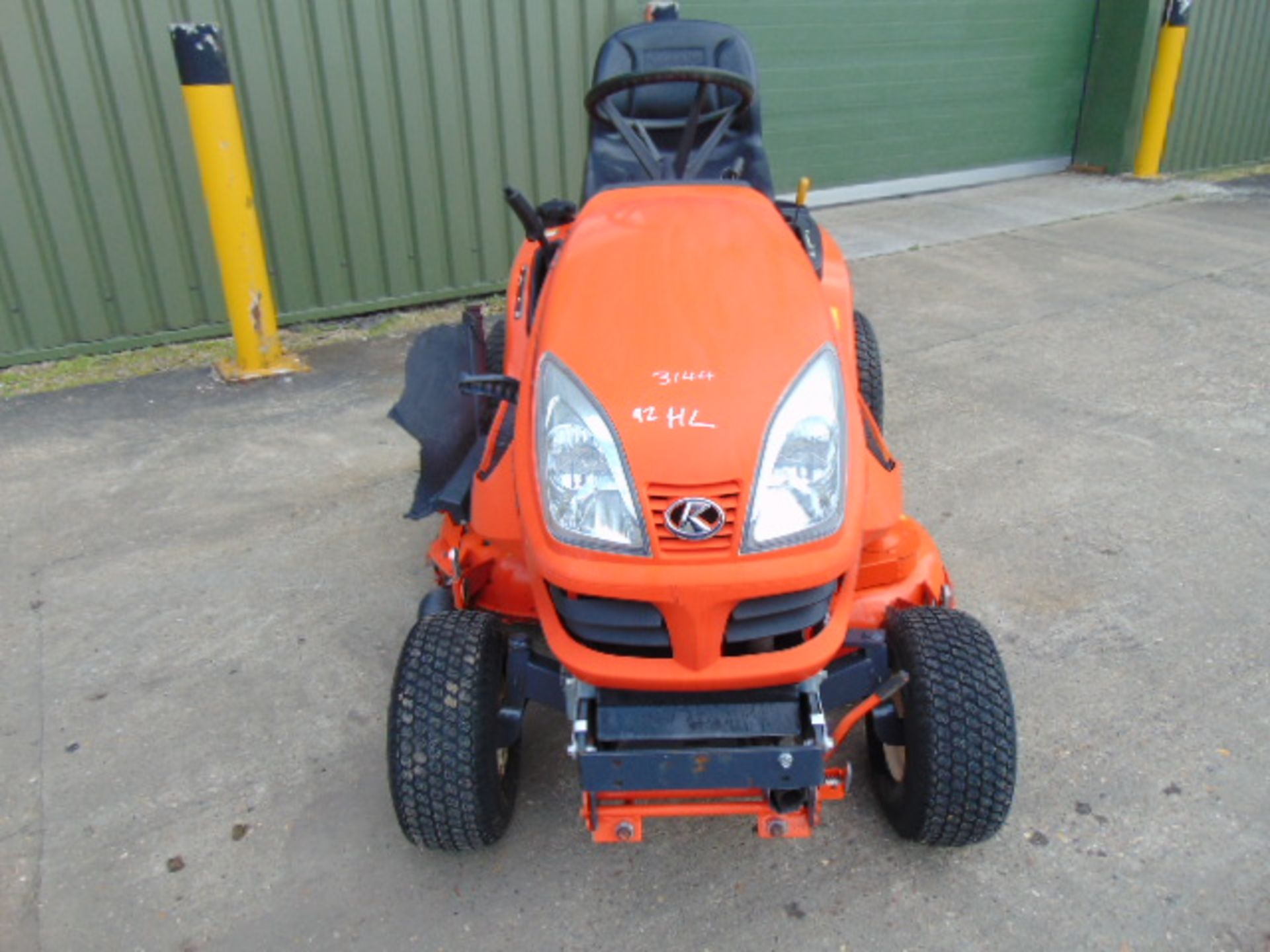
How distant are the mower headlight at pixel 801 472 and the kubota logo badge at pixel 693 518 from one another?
6 cm

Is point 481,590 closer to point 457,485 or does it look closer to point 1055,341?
point 457,485

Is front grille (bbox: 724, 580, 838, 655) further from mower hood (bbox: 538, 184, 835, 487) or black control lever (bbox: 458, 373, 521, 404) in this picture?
black control lever (bbox: 458, 373, 521, 404)

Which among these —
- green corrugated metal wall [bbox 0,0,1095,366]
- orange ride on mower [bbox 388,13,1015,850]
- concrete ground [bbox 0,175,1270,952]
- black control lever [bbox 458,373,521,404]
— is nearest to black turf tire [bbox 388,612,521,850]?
orange ride on mower [bbox 388,13,1015,850]

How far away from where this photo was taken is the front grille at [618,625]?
72.4 inches

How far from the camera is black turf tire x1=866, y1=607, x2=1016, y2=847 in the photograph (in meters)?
1.99

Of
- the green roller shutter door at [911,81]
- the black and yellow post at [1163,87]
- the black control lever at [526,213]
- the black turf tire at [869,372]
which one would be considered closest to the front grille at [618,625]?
the black control lever at [526,213]

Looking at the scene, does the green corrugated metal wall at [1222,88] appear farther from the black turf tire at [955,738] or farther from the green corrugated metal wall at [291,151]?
the black turf tire at [955,738]

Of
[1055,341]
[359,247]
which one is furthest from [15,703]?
[1055,341]

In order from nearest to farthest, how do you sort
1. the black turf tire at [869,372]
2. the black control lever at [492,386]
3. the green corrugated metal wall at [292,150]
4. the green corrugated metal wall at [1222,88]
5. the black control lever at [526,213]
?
the black control lever at [492,386] < the black control lever at [526,213] < the black turf tire at [869,372] < the green corrugated metal wall at [292,150] < the green corrugated metal wall at [1222,88]

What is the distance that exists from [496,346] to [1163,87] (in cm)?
772

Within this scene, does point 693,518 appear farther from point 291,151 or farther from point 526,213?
point 291,151

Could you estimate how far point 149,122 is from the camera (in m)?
4.88

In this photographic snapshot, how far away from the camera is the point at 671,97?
364 centimetres

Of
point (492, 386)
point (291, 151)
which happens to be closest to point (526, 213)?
point (492, 386)
